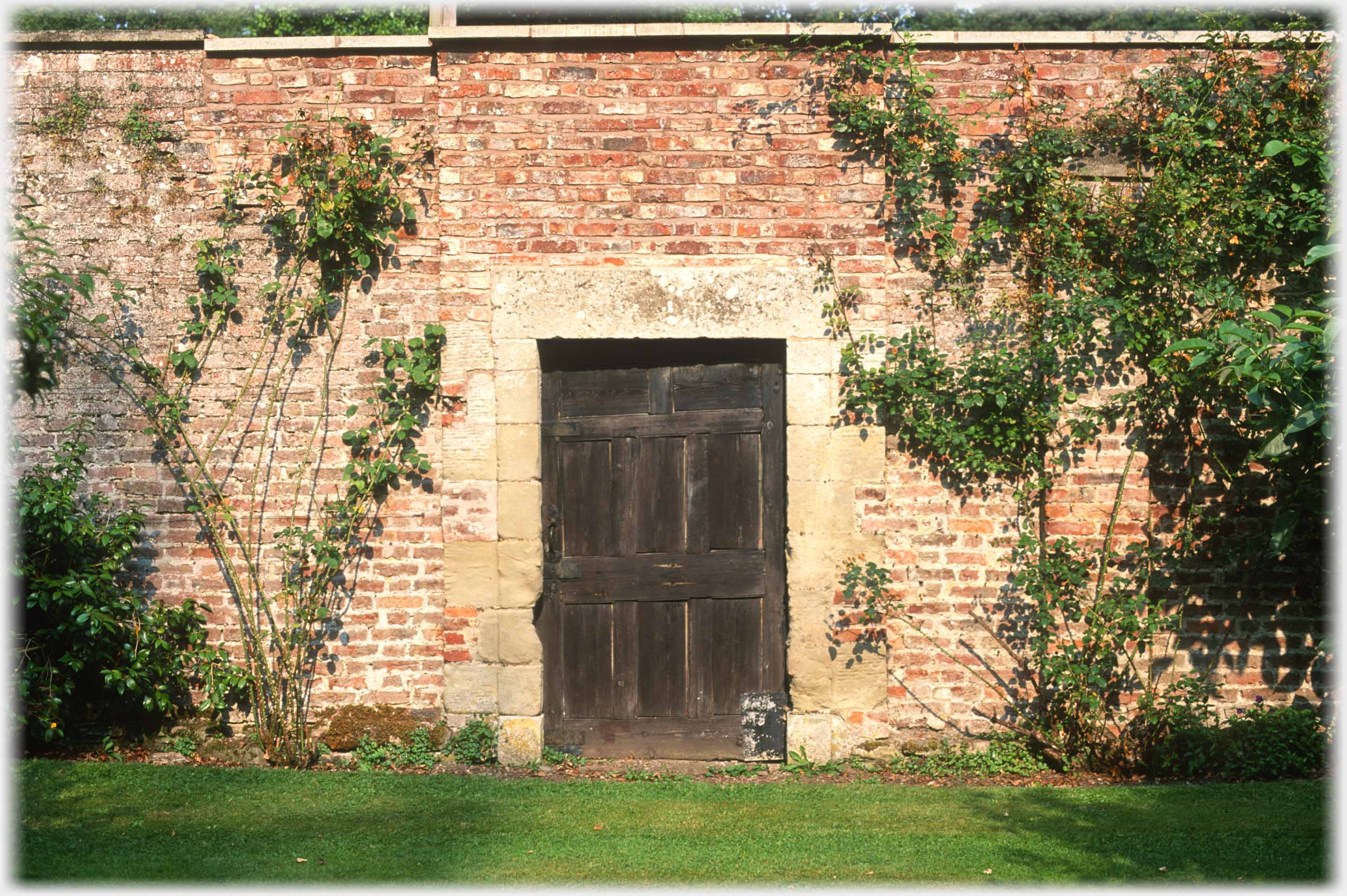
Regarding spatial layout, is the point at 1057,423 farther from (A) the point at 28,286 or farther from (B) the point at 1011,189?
(A) the point at 28,286

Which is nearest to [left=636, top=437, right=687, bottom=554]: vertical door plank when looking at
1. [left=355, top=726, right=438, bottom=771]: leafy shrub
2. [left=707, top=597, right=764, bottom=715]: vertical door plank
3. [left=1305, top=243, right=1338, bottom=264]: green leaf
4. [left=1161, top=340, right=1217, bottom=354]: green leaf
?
[left=707, top=597, right=764, bottom=715]: vertical door plank

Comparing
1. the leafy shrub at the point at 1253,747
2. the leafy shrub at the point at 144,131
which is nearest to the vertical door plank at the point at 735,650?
the leafy shrub at the point at 1253,747

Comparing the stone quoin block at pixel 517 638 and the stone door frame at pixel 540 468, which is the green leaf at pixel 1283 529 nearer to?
the stone door frame at pixel 540 468

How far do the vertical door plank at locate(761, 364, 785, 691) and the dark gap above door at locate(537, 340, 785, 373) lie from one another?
101 mm

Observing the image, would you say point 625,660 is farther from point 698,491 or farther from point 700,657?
point 698,491

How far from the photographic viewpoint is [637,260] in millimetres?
5770

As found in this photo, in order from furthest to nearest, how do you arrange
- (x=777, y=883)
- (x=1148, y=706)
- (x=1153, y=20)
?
(x=1153, y=20) < (x=1148, y=706) < (x=777, y=883)

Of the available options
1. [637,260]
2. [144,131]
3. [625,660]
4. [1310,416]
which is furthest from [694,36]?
[1310,416]

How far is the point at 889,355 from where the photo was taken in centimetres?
571

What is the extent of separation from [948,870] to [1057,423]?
2.51 meters

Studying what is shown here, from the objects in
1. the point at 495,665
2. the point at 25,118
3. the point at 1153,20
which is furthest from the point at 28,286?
the point at 1153,20

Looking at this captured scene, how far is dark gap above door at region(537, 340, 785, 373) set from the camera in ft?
19.3

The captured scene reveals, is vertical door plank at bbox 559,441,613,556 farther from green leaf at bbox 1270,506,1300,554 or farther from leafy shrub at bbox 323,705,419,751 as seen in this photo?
green leaf at bbox 1270,506,1300,554

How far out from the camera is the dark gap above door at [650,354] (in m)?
5.89
